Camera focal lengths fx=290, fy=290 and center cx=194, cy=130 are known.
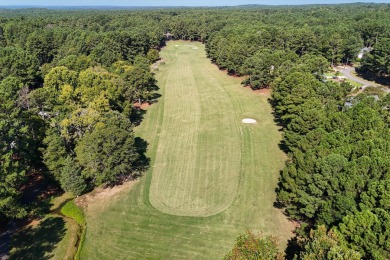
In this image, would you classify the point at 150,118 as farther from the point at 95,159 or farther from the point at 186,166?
the point at 95,159

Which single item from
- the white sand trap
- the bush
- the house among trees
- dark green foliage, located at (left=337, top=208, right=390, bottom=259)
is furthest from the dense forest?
the house among trees

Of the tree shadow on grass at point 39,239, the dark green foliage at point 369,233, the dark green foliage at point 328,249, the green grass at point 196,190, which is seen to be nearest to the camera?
the dark green foliage at point 328,249

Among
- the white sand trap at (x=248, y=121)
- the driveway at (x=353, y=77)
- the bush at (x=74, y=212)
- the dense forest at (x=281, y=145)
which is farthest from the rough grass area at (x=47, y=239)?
the driveway at (x=353, y=77)

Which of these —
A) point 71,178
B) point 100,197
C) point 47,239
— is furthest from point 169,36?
point 47,239

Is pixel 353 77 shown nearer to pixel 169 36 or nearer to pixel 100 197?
pixel 100 197

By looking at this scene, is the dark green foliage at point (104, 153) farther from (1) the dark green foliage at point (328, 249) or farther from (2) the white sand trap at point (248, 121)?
(2) the white sand trap at point (248, 121)

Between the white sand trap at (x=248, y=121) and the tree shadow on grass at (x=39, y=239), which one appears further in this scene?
the white sand trap at (x=248, y=121)
